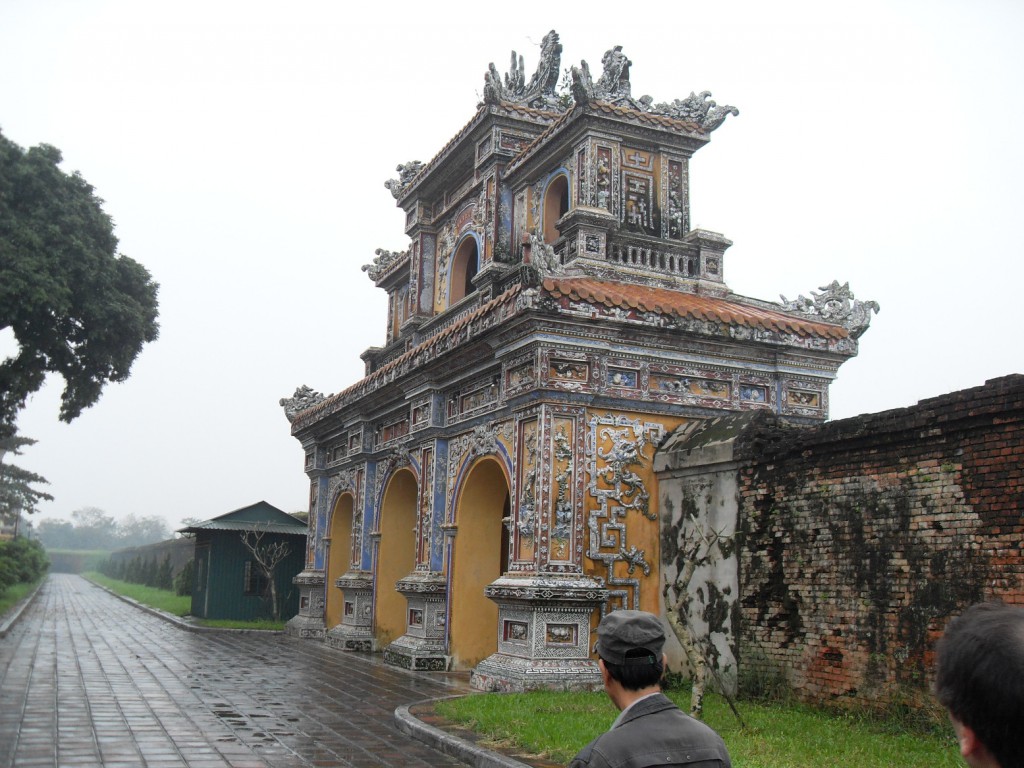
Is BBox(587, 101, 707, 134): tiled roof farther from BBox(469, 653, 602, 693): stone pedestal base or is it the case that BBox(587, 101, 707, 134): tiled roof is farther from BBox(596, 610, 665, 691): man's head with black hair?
BBox(596, 610, 665, 691): man's head with black hair

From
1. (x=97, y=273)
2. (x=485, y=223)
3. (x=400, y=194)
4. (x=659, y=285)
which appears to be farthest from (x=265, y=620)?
(x=659, y=285)

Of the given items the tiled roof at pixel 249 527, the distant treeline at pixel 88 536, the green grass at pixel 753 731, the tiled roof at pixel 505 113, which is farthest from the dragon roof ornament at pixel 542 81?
the distant treeline at pixel 88 536

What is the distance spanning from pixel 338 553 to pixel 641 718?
762 inches

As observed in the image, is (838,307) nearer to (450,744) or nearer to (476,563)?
(476,563)

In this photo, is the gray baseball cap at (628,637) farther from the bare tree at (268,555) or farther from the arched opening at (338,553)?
the bare tree at (268,555)

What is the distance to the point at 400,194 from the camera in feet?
67.5

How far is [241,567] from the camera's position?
83.6 ft

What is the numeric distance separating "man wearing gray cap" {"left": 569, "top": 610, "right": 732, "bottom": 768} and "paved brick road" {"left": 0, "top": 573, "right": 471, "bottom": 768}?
224 inches

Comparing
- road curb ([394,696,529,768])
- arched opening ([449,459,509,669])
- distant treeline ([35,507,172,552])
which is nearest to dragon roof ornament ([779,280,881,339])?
arched opening ([449,459,509,669])

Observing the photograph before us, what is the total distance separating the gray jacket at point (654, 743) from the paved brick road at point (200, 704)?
574cm

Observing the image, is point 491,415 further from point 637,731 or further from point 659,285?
point 637,731

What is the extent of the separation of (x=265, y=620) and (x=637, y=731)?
23.8m

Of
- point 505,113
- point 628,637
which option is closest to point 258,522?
point 505,113

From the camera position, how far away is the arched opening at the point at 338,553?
69.3 ft
